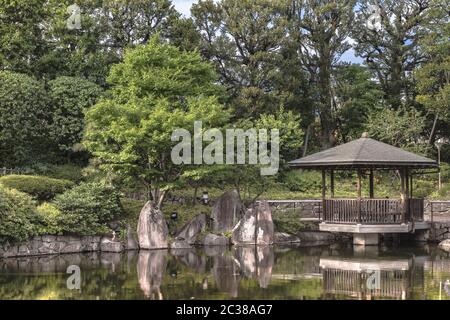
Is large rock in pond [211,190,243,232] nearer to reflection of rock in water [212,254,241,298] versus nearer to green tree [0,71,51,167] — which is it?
reflection of rock in water [212,254,241,298]

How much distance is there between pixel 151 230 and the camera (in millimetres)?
20219

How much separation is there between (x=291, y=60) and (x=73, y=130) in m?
11.3

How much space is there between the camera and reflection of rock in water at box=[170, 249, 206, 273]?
16.3 meters

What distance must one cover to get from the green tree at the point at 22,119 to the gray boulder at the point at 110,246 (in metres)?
7.48

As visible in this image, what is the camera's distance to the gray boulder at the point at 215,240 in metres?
21.2

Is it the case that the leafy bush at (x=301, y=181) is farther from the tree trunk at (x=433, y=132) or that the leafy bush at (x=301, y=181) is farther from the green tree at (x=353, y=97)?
the tree trunk at (x=433, y=132)

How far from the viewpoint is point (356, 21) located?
3556cm

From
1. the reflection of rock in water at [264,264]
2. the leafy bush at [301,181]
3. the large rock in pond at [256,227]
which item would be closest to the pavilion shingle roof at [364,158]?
the large rock in pond at [256,227]

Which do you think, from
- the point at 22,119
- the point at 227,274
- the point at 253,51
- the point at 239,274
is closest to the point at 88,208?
the point at 227,274

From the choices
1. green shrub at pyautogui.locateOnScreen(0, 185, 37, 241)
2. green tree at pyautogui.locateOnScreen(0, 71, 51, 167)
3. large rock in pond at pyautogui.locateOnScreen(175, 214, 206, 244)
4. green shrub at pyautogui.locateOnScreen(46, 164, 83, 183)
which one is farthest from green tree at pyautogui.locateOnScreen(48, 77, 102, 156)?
green shrub at pyautogui.locateOnScreen(0, 185, 37, 241)

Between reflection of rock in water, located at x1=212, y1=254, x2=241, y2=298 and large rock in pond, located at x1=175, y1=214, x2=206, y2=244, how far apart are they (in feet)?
9.54

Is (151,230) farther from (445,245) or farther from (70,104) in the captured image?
(445,245)
